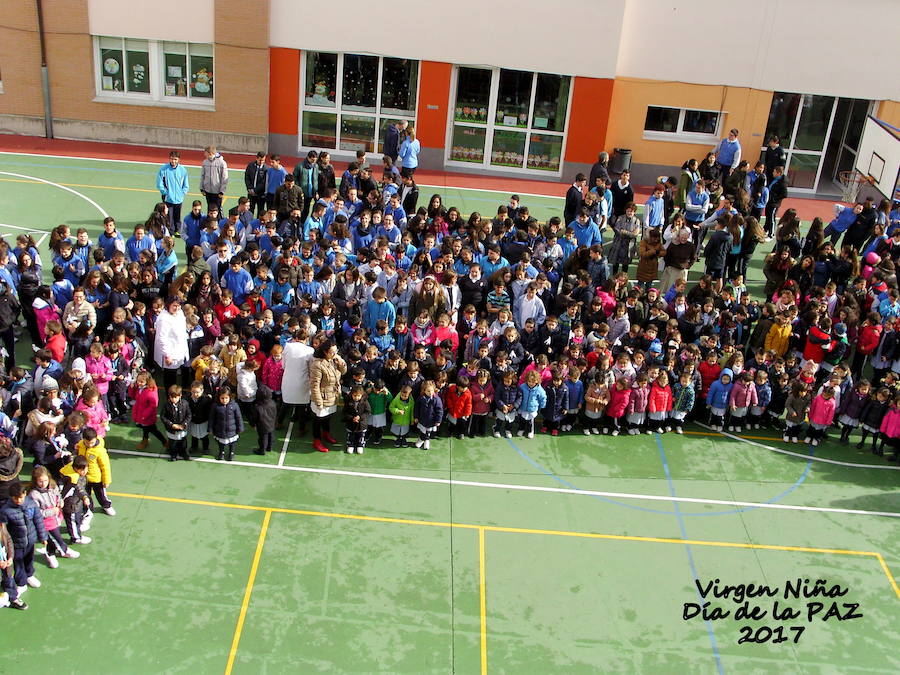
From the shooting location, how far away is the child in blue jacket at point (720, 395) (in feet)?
43.9

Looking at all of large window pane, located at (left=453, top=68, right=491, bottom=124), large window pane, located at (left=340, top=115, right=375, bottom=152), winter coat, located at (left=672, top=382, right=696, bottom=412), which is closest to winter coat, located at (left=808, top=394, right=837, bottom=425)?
winter coat, located at (left=672, top=382, right=696, bottom=412)

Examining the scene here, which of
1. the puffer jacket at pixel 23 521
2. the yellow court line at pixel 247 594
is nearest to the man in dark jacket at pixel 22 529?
the puffer jacket at pixel 23 521

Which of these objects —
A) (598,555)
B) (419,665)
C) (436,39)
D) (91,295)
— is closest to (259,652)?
(419,665)

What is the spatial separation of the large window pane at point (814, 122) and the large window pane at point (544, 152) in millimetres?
6596

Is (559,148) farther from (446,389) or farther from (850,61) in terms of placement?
(446,389)

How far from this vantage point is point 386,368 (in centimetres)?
1268

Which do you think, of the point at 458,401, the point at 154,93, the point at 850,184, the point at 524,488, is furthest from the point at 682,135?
the point at 524,488

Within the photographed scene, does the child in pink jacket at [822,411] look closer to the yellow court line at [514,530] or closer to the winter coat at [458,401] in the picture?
the yellow court line at [514,530]

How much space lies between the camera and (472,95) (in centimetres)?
2441

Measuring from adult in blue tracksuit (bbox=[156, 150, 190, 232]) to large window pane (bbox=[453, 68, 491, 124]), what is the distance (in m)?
9.54

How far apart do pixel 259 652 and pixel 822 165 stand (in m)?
21.8

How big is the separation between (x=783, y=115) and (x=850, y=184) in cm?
266

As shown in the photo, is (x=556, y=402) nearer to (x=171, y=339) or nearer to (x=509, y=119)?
(x=171, y=339)

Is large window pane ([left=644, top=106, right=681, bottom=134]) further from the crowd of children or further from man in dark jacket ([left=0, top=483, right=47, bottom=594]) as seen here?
man in dark jacket ([left=0, top=483, right=47, bottom=594])
